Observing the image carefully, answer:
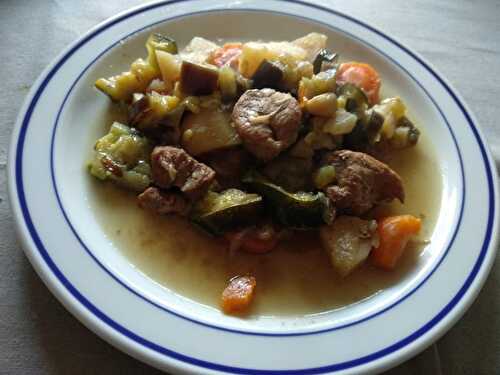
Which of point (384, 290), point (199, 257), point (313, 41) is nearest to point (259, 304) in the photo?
point (199, 257)

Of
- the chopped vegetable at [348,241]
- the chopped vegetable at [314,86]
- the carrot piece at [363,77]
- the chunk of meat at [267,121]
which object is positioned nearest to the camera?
the chopped vegetable at [348,241]

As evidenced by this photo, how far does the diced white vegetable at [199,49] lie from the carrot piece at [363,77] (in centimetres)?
62

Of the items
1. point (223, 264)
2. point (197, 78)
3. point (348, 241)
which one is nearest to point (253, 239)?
point (223, 264)

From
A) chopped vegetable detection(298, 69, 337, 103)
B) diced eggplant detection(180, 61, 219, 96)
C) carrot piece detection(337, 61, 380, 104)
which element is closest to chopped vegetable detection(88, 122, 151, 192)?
diced eggplant detection(180, 61, 219, 96)

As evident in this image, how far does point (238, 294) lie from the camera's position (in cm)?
178

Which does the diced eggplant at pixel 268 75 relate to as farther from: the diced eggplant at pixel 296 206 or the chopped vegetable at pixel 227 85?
the diced eggplant at pixel 296 206

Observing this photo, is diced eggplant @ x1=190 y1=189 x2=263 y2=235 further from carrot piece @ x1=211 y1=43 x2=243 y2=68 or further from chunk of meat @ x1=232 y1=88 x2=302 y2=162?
carrot piece @ x1=211 y1=43 x2=243 y2=68

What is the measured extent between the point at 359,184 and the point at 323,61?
0.64 metres

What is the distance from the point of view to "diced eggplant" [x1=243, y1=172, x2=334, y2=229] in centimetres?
191

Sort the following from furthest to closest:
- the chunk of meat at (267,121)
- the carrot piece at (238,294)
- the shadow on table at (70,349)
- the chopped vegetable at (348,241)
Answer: the chunk of meat at (267,121)
the chopped vegetable at (348,241)
the carrot piece at (238,294)
the shadow on table at (70,349)

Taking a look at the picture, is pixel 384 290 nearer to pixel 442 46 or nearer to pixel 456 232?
pixel 456 232

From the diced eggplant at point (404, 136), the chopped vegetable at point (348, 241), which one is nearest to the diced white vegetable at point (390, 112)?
the diced eggplant at point (404, 136)

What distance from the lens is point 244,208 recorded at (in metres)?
1.92

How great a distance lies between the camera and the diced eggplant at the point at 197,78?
6.90 ft
